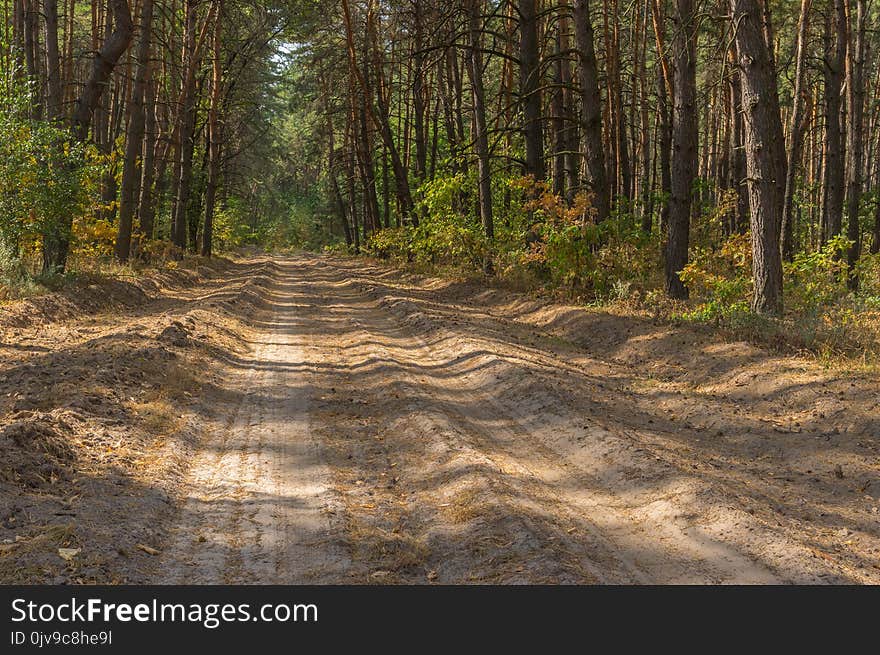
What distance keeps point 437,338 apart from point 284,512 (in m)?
8.20

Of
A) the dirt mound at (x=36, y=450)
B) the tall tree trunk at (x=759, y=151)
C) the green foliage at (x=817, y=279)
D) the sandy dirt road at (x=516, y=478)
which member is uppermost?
the tall tree trunk at (x=759, y=151)

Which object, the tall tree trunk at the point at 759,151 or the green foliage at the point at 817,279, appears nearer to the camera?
the tall tree trunk at the point at 759,151

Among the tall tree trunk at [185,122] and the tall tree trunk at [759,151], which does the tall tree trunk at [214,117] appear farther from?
the tall tree trunk at [759,151]

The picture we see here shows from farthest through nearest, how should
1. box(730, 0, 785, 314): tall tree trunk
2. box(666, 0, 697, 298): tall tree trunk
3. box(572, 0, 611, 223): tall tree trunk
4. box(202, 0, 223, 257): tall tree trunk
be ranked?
box(202, 0, 223, 257): tall tree trunk, box(572, 0, 611, 223): tall tree trunk, box(666, 0, 697, 298): tall tree trunk, box(730, 0, 785, 314): tall tree trunk

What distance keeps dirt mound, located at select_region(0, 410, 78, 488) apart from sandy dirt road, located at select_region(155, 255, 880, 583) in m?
1.02

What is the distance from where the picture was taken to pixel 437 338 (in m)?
13.8

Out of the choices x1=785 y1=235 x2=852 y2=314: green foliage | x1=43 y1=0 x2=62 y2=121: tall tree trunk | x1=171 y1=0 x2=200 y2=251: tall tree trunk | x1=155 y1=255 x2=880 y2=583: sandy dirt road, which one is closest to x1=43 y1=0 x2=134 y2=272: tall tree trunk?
x1=43 y1=0 x2=62 y2=121: tall tree trunk

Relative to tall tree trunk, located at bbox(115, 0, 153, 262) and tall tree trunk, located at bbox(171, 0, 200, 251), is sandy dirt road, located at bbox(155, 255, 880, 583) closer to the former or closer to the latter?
tall tree trunk, located at bbox(115, 0, 153, 262)

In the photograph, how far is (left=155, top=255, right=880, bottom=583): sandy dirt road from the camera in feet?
Result: 16.1

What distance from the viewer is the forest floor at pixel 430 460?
490 cm

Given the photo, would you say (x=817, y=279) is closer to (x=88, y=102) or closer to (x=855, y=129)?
(x=855, y=129)

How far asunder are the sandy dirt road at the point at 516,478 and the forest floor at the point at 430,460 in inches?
1.1

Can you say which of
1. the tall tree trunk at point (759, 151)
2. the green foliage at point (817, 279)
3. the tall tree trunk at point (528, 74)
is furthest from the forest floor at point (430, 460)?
the tall tree trunk at point (528, 74)
